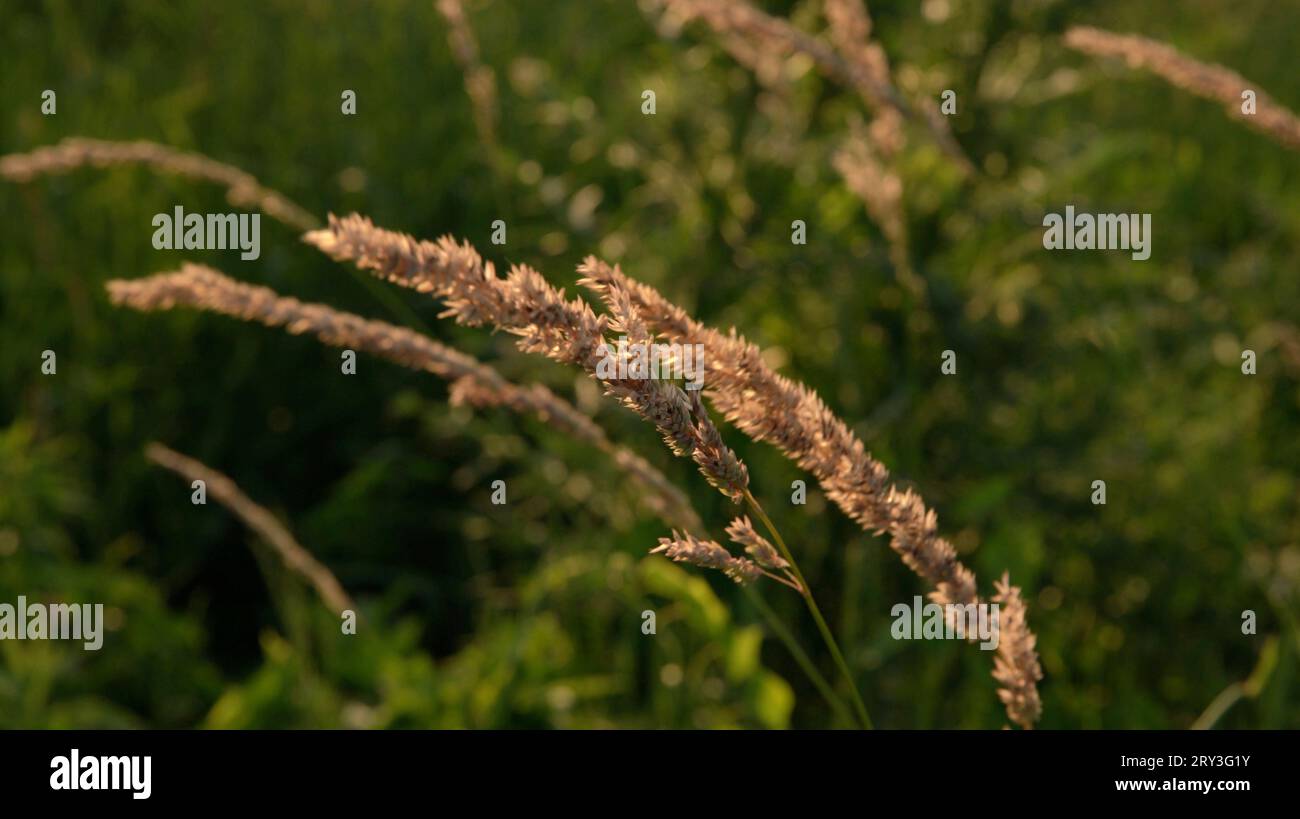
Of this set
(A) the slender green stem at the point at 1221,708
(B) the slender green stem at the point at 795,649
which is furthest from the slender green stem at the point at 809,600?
(A) the slender green stem at the point at 1221,708

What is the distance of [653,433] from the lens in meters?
2.51

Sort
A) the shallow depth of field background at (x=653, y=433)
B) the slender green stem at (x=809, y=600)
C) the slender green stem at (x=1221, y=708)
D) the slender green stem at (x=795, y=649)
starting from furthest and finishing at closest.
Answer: the shallow depth of field background at (x=653, y=433) → the slender green stem at (x=1221, y=708) → the slender green stem at (x=795, y=649) → the slender green stem at (x=809, y=600)

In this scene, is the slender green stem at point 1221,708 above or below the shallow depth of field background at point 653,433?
below

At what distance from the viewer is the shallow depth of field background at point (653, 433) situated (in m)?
2.26

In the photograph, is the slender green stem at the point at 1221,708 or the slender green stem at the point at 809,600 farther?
the slender green stem at the point at 1221,708

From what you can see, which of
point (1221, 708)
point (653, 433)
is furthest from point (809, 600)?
point (653, 433)

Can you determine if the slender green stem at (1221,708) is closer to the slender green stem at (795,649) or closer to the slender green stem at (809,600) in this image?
the slender green stem at (795,649)

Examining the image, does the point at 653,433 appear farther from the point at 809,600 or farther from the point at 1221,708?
the point at 809,600

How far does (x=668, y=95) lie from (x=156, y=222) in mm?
1319

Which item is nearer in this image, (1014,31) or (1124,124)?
(1014,31)

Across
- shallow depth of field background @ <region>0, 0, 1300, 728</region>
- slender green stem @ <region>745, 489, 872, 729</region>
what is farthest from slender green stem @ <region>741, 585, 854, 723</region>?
shallow depth of field background @ <region>0, 0, 1300, 728</region>

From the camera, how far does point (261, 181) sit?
348 centimetres
